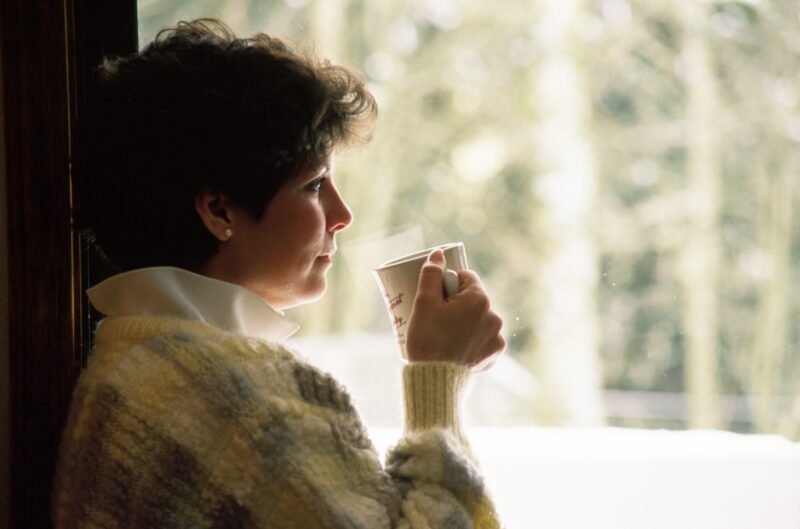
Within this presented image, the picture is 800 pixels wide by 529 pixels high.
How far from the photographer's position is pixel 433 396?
806mm

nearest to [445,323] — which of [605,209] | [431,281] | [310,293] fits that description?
[431,281]

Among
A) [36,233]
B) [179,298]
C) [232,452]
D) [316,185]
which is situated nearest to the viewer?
[232,452]

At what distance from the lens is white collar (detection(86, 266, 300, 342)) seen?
80 centimetres

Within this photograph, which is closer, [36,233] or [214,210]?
[214,210]

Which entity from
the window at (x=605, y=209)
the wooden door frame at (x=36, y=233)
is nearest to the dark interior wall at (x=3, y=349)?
the wooden door frame at (x=36, y=233)

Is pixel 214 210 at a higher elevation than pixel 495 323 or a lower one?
higher

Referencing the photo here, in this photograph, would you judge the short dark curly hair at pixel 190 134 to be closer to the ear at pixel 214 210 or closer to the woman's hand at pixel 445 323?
the ear at pixel 214 210

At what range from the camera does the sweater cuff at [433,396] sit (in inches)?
31.5

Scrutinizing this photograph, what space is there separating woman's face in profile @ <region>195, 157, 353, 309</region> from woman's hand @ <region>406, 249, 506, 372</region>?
0.45ft

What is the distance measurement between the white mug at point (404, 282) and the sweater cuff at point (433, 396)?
0.05 m

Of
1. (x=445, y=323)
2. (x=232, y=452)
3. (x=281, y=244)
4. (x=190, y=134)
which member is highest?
(x=190, y=134)

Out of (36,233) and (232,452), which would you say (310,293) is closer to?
(232,452)

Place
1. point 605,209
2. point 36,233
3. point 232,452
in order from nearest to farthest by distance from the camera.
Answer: point 232,452
point 36,233
point 605,209

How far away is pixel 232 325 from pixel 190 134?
212 mm
